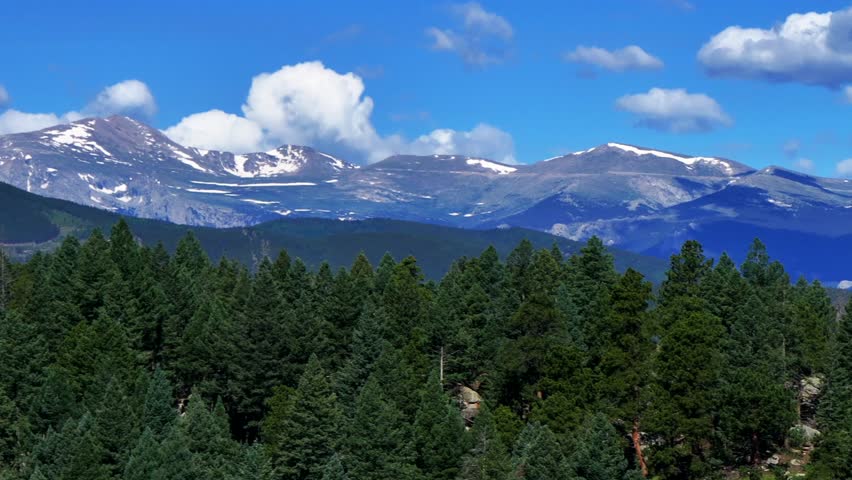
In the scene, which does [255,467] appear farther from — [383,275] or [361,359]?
[383,275]

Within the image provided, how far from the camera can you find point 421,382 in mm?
96438

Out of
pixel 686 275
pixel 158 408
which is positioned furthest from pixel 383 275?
pixel 158 408

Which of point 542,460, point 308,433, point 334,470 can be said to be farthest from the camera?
point 308,433

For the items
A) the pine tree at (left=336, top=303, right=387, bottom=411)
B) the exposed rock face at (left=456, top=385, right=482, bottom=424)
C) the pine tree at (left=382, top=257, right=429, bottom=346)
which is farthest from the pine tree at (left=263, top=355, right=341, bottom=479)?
the exposed rock face at (left=456, top=385, right=482, bottom=424)

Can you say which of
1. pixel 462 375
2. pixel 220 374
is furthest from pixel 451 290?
pixel 220 374

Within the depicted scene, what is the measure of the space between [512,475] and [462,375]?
29304 millimetres

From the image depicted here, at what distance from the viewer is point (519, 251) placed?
451 feet

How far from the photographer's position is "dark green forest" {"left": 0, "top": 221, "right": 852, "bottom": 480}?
79.4 m

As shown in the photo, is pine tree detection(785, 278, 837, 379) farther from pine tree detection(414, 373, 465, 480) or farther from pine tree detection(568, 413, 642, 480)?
pine tree detection(414, 373, 465, 480)

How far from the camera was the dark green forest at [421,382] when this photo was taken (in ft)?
260

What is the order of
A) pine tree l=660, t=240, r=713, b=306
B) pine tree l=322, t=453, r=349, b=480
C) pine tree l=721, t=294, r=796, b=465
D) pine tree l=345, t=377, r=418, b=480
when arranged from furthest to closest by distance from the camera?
pine tree l=660, t=240, r=713, b=306 → pine tree l=721, t=294, r=796, b=465 → pine tree l=345, t=377, r=418, b=480 → pine tree l=322, t=453, r=349, b=480

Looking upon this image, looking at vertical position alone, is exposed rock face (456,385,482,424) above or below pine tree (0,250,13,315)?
below

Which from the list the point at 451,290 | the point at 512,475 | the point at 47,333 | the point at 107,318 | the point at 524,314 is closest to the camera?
the point at 512,475

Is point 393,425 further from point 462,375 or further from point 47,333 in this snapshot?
point 47,333
